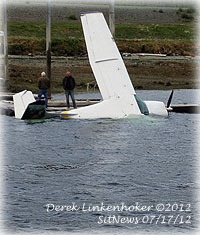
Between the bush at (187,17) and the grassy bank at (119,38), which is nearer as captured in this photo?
the grassy bank at (119,38)

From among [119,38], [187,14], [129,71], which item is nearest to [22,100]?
[129,71]

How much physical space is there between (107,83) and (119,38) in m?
42.3

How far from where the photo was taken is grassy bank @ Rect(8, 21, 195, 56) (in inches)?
2662

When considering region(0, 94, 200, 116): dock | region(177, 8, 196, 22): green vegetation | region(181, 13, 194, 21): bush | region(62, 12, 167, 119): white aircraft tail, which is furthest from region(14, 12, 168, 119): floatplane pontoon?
region(181, 13, 194, 21): bush

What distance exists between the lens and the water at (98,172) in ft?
63.8

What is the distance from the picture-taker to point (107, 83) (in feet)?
112

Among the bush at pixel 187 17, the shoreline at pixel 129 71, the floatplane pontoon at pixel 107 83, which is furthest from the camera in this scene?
the bush at pixel 187 17

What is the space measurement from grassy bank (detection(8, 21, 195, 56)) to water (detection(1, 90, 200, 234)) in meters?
32.8

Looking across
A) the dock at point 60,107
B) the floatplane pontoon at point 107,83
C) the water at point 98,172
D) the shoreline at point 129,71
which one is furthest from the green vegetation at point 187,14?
the floatplane pontoon at point 107,83

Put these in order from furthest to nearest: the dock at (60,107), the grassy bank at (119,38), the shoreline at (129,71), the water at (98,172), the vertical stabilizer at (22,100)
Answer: the grassy bank at (119,38) → the shoreline at (129,71) → the dock at (60,107) → the vertical stabilizer at (22,100) → the water at (98,172)

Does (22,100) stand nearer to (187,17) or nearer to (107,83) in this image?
(107,83)

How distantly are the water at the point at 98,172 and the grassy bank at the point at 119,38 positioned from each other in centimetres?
3279

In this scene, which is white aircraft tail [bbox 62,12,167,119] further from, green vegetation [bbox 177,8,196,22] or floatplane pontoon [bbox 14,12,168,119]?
green vegetation [bbox 177,8,196,22]

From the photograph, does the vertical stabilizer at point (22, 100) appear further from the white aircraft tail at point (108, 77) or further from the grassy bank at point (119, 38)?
→ the grassy bank at point (119, 38)
